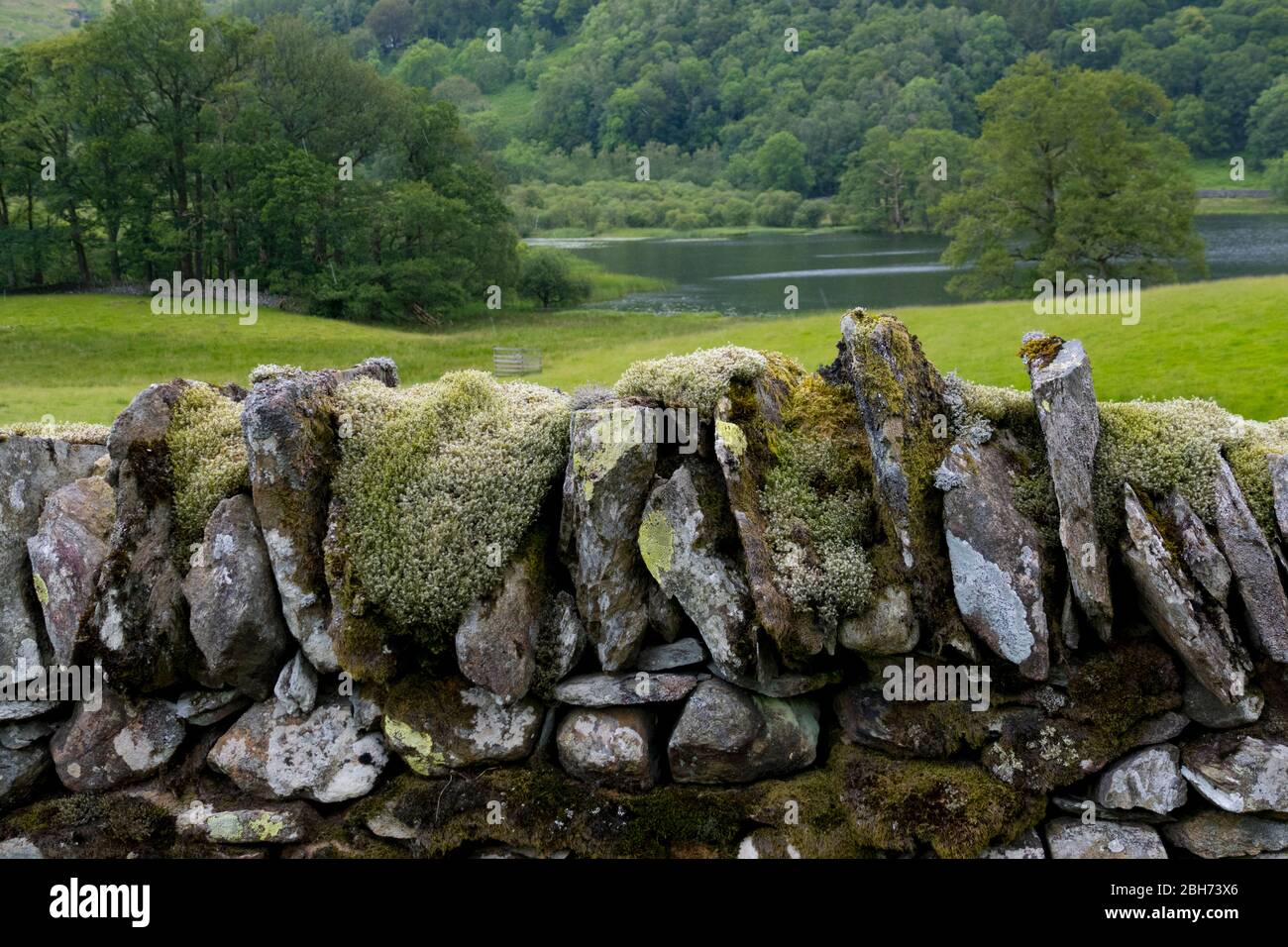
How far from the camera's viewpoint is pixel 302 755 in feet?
29.3

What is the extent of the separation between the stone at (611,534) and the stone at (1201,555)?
4530mm

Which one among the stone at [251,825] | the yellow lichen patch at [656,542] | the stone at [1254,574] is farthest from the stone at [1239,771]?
the stone at [251,825]

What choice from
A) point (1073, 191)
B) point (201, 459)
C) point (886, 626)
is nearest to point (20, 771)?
point (201, 459)

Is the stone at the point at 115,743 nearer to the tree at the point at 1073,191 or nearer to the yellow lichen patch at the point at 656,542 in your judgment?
the yellow lichen patch at the point at 656,542

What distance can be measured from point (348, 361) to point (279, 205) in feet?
126

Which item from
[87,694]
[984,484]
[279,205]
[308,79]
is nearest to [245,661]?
[87,694]

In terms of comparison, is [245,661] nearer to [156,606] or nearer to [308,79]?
[156,606]

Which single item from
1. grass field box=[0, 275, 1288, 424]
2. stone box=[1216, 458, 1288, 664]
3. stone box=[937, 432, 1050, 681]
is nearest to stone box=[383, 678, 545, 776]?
stone box=[937, 432, 1050, 681]

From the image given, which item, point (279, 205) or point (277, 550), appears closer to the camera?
point (277, 550)

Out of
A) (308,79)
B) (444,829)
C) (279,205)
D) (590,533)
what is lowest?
(444,829)

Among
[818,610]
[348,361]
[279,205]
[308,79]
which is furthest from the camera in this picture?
[308,79]

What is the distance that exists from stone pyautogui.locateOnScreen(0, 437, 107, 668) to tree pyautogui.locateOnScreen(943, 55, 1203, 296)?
6323cm

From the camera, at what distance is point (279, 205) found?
79.9m

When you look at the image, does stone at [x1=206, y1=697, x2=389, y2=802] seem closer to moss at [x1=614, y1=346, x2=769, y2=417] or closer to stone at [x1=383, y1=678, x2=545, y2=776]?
stone at [x1=383, y1=678, x2=545, y2=776]
